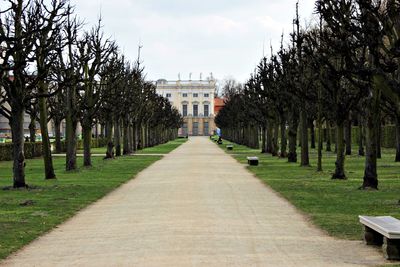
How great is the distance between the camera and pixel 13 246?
1041cm

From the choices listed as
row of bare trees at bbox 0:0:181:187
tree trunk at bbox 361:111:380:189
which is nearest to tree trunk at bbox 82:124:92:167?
row of bare trees at bbox 0:0:181:187

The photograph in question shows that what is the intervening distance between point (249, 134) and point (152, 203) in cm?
5659

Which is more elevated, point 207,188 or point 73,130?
point 73,130

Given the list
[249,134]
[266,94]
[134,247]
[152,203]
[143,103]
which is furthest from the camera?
[249,134]

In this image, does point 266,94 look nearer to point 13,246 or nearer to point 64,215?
point 64,215

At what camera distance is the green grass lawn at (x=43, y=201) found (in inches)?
468

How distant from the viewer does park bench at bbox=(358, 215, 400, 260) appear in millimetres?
9000

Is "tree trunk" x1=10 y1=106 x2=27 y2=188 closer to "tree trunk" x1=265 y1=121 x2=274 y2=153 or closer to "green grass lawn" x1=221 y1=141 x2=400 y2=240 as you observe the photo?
"green grass lawn" x1=221 y1=141 x2=400 y2=240

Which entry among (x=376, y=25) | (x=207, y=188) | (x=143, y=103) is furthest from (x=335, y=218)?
(x=143, y=103)

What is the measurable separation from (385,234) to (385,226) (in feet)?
1.34

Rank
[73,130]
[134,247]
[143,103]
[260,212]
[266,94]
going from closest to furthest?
[134,247], [260,212], [73,130], [266,94], [143,103]

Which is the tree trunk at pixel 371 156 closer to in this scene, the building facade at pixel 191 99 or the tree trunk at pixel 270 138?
the tree trunk at pixel 270 138

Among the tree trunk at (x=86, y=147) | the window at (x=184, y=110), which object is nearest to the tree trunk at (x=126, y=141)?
the tree trunk at (x=86, y=147)

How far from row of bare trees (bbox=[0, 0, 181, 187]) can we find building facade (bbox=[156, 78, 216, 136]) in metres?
99.8
